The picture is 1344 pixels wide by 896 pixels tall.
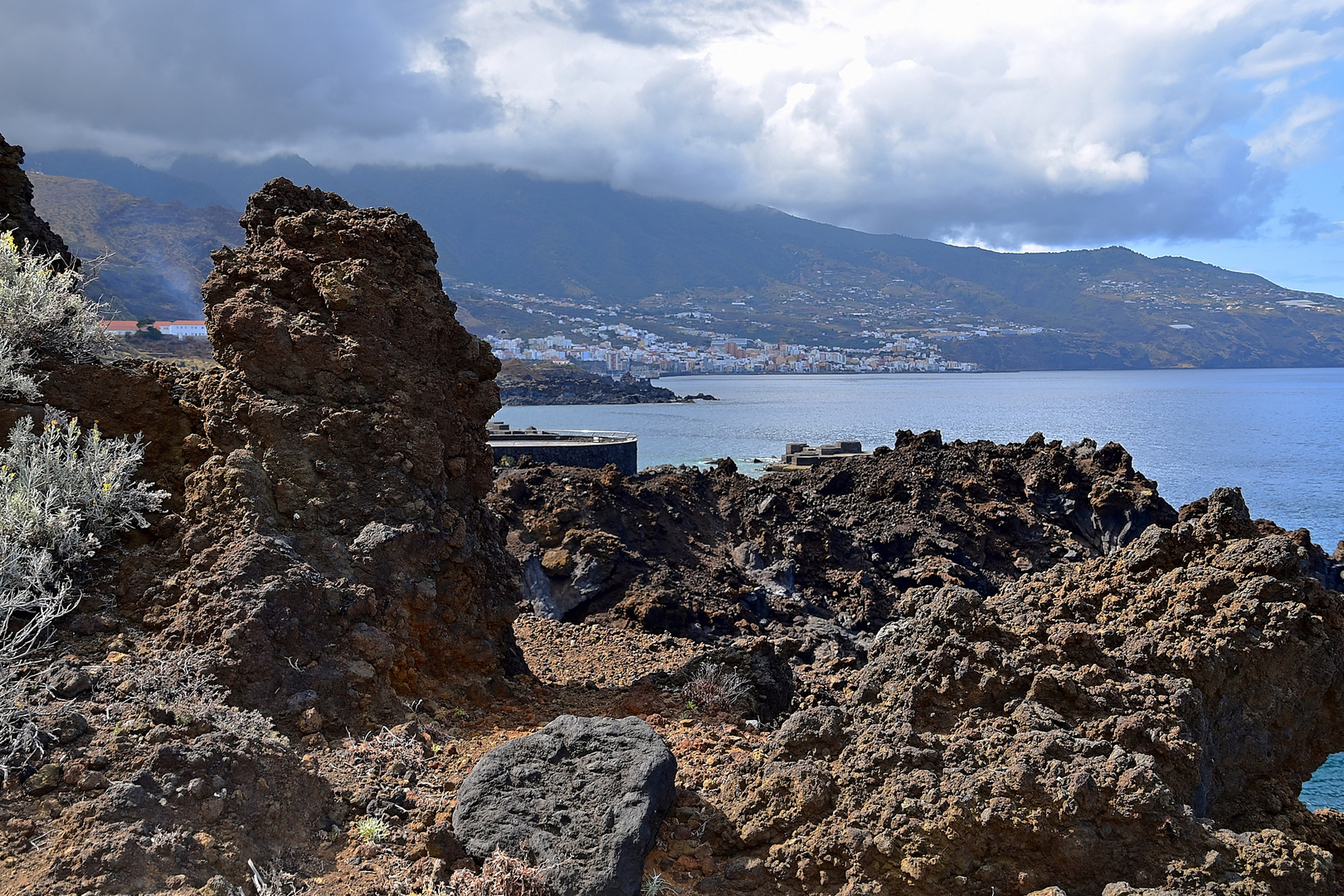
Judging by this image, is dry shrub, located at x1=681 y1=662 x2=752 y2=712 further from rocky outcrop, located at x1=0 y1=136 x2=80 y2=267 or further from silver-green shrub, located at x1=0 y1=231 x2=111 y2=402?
rocky outcrop, located at x1=0 y1=136 x2=80 y2=267

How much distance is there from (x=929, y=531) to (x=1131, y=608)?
550 inches

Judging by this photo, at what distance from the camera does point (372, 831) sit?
4238mm

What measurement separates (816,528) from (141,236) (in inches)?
6286

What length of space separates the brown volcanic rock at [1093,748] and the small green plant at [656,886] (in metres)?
0.42

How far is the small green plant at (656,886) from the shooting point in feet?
13.2

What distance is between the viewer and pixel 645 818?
419 centimetres

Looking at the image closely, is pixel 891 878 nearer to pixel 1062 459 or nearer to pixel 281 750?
pixel 281 750

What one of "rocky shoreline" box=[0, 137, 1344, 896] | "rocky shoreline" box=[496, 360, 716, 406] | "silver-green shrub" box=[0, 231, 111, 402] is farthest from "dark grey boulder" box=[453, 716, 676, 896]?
"rocky shoreline" box=[496, 360, 716, 406]

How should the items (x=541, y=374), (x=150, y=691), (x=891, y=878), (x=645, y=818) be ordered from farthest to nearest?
1. (x=541, y=374)
2. (x=150, y=691)
3. (x=645, y=818)
4. (x=891, y=878)

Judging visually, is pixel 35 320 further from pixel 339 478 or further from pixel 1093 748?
pixel 1093 748

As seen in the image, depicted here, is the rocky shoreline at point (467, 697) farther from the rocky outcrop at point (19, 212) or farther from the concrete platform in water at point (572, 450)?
the concrete platform in water at point (572, 450)

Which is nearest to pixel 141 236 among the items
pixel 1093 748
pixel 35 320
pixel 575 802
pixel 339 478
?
pixel 35 320

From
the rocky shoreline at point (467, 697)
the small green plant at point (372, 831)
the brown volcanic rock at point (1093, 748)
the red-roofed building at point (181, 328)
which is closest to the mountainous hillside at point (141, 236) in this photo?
the red-roofed building at point (181, 328)

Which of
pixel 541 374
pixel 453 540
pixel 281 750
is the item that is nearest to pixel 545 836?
pixel 281 750
